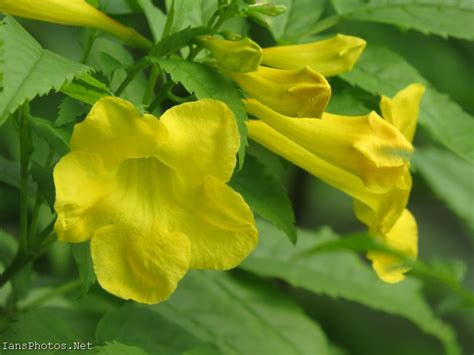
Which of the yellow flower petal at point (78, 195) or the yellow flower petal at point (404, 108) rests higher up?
the yellow flower petal at point (78, 195)

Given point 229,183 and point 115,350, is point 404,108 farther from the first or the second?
point 115,350

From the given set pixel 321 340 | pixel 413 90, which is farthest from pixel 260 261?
pixel 413 90

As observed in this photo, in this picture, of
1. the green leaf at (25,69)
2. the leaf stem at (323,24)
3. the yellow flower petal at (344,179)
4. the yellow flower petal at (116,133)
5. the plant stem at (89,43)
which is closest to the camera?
the green leaf at (25,69)

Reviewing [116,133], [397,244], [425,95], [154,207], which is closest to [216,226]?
[154,207]

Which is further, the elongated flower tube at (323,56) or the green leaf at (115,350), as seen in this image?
the elongated flower tube at (323,56)

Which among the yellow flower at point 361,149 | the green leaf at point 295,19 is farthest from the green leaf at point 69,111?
the green leaf at point 295,19

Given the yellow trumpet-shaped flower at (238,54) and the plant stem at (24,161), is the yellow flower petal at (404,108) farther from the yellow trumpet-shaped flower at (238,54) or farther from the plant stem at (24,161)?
the plant stem at (24,161)
